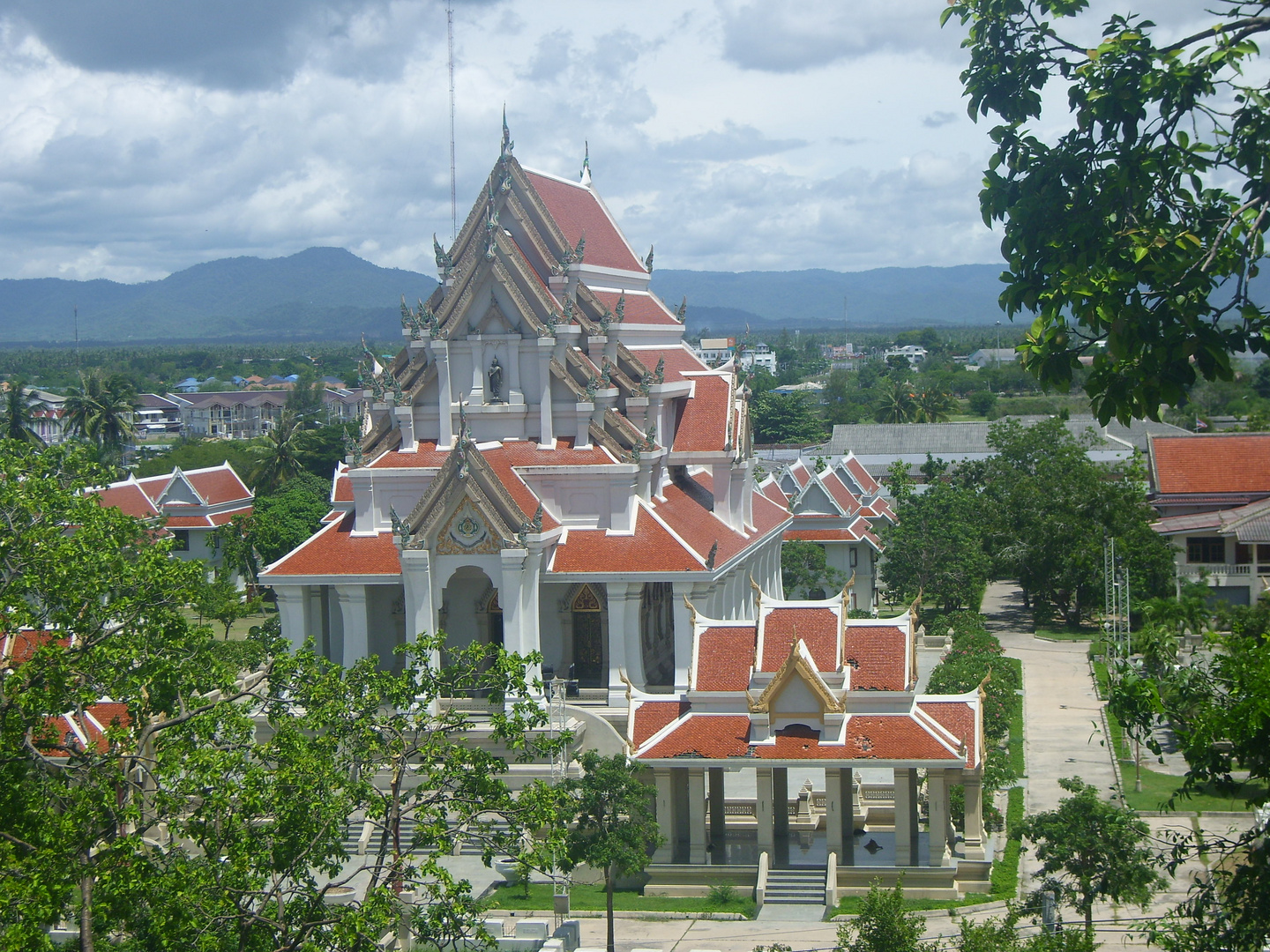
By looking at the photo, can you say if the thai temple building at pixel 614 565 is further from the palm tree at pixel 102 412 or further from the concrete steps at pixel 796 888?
the palm tree at pixel 102 412

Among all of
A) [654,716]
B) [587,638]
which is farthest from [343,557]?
[654,716]

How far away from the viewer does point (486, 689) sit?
3188 centimetres

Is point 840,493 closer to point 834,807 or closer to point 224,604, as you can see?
point 224,604

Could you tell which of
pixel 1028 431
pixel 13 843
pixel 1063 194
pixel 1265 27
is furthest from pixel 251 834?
pixel 1028 431

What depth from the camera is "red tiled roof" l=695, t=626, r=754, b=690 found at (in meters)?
26.2

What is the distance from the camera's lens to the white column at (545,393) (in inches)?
1337

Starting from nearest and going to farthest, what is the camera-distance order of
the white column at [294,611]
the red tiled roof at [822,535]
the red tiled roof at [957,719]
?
the red tiled roof at [957,719]
the white column at [294,611]
the red tiled roof at [822,535]

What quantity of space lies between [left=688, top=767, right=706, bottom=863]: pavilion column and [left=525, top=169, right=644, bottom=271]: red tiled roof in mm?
15815

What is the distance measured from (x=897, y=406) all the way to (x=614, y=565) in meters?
78.0

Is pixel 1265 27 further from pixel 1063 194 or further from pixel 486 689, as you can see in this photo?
pixel 486 689

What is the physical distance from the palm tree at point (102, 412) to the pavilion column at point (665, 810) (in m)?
57.1

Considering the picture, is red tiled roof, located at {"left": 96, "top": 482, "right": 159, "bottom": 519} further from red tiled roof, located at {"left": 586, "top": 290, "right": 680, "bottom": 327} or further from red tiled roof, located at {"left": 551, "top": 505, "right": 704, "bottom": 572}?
red tiled roof, located at {"left": 551, "top": 505, "right": 704, "bottom": 572}

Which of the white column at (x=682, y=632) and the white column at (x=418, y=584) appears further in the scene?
the white column at (x=682, y=632)

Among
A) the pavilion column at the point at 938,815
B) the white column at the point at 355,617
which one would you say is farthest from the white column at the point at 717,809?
the white column at the point at 355,617
